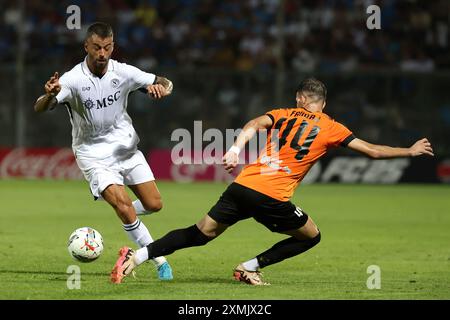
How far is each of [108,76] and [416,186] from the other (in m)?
15.4

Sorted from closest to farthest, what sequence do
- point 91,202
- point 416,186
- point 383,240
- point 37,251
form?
point 37,251
point 383,240
point 91,202
point 416,186

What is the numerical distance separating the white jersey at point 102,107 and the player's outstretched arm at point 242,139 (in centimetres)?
169

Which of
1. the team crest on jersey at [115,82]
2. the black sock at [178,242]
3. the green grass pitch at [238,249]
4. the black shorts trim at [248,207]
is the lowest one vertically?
the green grass pitch at [238,249]

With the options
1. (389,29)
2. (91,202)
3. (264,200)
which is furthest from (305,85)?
(389,29)

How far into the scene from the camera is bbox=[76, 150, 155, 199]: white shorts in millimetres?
9828

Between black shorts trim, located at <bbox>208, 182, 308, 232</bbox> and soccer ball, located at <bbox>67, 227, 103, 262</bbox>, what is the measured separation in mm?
1320

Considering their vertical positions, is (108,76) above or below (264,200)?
above

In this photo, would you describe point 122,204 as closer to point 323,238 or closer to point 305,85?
Result: point 305,85

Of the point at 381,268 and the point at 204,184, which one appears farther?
the point at 204,184

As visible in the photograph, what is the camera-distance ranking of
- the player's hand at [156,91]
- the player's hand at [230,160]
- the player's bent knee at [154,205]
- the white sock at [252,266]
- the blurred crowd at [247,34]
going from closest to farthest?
1. the player's hand at [230,160]
2. the white sock at [252,266]
3. the player's hand at [156,91]
4. the player's bent knee at [154,205]
5. the blurred crowd at [247,34]

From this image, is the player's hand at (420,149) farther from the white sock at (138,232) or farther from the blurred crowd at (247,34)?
the blurred crowd at (247,34)

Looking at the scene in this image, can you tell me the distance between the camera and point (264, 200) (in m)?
9.07

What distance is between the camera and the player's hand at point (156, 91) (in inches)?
385

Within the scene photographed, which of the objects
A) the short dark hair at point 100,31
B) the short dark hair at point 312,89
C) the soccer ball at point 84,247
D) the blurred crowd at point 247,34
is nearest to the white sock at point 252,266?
the soccer ball at point 84,247
